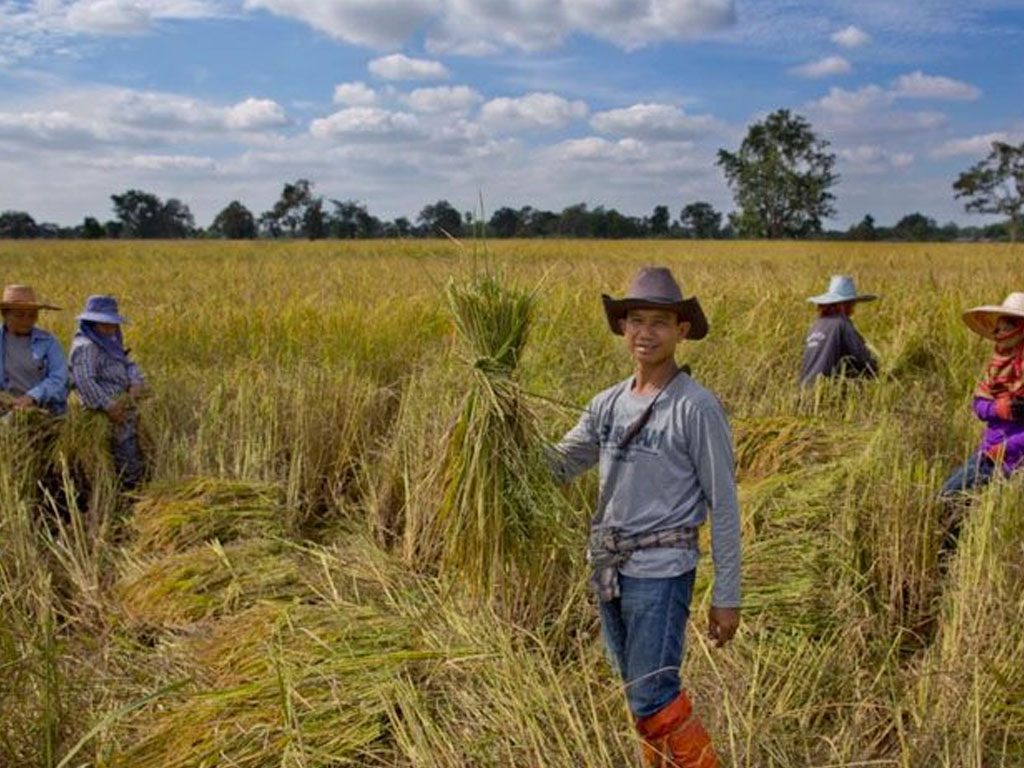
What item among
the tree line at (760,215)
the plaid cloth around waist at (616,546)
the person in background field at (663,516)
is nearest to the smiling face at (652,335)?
the person in background field at (663,516)

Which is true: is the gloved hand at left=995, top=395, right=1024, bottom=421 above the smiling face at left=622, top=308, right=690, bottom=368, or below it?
below

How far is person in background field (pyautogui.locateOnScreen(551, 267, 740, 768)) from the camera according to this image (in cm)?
193

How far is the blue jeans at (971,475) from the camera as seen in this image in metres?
3.42

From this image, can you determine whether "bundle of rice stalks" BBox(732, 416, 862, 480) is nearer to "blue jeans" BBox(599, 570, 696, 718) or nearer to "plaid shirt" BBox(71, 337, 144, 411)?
"blue jeans" BBox(599, 570, 696, 718)

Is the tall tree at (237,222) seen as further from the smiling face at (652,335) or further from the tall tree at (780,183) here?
the smiling face at (652,335)

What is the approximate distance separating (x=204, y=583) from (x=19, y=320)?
228 cm

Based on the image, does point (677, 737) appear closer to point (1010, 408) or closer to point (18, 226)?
point (1010, 408)

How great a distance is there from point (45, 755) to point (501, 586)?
4.21 ft

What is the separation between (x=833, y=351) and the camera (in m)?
5.00

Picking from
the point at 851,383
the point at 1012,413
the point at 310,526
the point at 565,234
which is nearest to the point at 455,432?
the point at 310,526

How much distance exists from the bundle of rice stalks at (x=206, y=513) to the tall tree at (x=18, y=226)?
6079 cm

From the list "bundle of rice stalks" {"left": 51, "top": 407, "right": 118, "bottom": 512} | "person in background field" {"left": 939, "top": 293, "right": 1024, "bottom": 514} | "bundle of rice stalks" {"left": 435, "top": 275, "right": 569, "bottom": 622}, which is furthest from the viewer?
"bundle of rice stalks" {"left": 51, "top": 407, "right": 118, "bottom": 512}

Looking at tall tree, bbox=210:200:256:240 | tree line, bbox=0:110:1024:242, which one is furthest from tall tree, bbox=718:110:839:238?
tall tree, bbox=210:200:256:240

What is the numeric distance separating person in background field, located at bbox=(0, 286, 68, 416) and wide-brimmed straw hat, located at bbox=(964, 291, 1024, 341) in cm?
445
